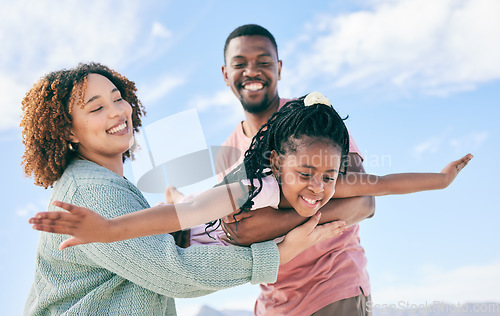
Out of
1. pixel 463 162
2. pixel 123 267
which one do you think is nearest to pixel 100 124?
pixel 123 267

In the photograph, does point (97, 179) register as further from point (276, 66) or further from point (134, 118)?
point (276, 66)

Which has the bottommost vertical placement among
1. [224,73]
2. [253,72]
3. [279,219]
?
[279,219]

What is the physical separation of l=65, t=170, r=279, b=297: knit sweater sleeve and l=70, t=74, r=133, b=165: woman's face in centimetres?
48

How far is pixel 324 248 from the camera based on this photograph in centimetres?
302

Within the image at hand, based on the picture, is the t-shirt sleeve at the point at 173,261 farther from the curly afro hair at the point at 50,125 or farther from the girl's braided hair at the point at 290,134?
the curly afro hair at the point at 50,125

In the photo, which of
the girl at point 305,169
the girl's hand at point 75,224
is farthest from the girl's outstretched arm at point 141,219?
the girl at point 305,169

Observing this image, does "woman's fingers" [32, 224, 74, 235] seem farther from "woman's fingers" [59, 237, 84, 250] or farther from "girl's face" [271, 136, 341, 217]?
"girl's face" [271, 136, 341, 217]

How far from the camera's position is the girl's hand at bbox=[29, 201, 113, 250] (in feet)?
6.32

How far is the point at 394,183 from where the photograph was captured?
288 centimetres

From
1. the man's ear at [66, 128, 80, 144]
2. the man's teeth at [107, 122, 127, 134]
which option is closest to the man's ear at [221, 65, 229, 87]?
the man's teeth at [107, 122, 127, 134]

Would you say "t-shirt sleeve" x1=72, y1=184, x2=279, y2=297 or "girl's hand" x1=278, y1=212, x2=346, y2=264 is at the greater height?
"girl's hand" x1=278, y1=212, x2=346, y2=264

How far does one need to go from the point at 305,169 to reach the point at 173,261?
89cm

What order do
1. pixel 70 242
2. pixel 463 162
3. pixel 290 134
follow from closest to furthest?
pixel 70 242, pixel 290 134, pixel 463 162

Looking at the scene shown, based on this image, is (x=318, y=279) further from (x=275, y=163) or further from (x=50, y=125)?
(x=50, y=125)
